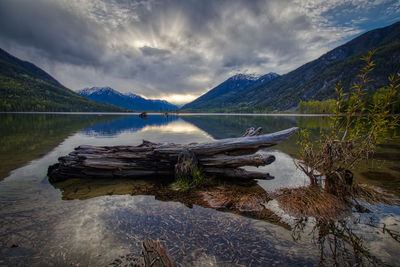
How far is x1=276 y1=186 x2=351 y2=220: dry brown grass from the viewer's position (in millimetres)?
5422

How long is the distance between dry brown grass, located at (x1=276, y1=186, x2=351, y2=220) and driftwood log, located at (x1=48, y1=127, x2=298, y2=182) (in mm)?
1870

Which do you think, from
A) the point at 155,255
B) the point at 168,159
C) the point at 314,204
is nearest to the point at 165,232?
the point at 155,255

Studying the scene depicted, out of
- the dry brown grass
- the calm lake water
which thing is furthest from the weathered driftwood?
the dry brown grass

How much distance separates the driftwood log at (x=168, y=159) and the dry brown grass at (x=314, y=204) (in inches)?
73.6

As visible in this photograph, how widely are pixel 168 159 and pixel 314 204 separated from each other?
598 centimetres

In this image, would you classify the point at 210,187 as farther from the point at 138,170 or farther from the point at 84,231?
the point at 84,231

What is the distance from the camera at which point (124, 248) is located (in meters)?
4.17

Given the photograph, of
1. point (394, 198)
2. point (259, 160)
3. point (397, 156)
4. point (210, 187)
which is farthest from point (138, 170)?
point (397, 156)

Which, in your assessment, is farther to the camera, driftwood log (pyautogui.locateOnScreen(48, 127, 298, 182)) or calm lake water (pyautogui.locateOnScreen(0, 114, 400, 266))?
driftwood log (pyautogui.locateOnScreen(48, 127, 298, 182))

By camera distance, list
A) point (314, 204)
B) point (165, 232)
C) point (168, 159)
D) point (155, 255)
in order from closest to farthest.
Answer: point (155, 255), point (165, 232), point (314, 204), point (168, 159)

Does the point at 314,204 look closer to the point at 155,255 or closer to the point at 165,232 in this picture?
the point at 165,232

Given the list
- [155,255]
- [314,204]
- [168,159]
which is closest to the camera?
[155,255]

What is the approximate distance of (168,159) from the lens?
8.55 m

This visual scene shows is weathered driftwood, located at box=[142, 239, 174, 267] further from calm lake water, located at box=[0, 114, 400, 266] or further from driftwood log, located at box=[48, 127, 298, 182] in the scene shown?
driftwood log, located at box=[48, 127, 298, 182]
